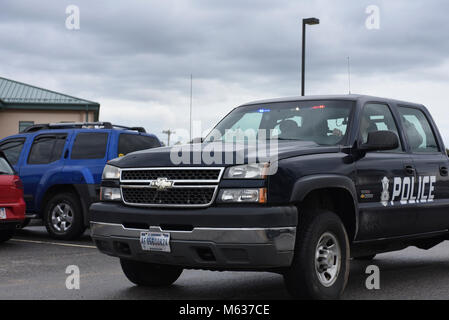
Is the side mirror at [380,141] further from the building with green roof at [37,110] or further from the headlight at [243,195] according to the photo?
the building with green roof at [37,110]

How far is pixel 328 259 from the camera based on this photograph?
5.91 metres

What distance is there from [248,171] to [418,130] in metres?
3.20

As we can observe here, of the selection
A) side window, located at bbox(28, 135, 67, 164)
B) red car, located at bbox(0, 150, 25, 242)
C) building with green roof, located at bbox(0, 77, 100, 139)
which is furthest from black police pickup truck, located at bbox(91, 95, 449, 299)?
building with green roof, located at bbox(0, 77, 100, 139)

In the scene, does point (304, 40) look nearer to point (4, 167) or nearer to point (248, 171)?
point (4, 167)

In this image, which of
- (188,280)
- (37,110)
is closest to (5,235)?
(188,280)

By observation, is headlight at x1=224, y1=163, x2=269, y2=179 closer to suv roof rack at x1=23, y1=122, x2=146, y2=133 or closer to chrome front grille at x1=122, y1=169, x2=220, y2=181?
chrome front grille at x1=122, y1=169, x2=220, y2=181

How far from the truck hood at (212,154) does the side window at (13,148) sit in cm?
686

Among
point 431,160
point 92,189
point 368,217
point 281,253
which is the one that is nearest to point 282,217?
point 281,253

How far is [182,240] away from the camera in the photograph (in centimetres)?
555

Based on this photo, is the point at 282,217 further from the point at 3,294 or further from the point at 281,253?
the point at 3,294

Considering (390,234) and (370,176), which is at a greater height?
(370,176)

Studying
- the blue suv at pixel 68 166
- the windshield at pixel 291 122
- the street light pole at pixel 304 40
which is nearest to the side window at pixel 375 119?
the windshield at pixel 291 122

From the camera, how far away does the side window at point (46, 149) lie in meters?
12.2

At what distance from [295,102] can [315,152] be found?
136 cm
